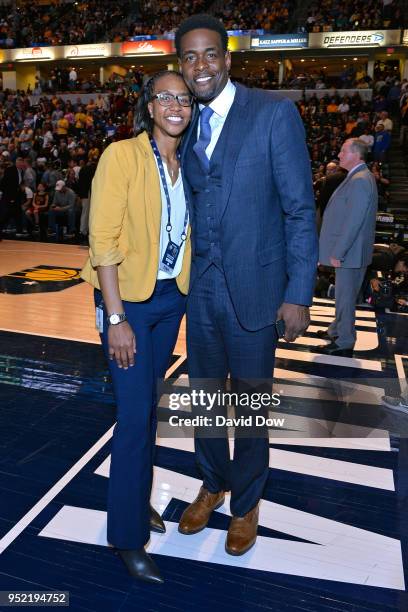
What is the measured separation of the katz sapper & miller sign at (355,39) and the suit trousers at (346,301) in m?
18.3

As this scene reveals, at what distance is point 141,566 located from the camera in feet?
6.53

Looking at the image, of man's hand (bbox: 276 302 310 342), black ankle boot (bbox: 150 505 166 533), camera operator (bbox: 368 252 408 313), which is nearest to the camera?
man's hand (bbox: 276 302 310 342)

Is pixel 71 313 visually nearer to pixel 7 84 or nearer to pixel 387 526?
pixel 387 526

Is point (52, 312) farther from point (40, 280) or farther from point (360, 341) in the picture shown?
point (360, 341)

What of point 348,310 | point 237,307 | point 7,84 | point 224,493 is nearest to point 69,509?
point 224,493

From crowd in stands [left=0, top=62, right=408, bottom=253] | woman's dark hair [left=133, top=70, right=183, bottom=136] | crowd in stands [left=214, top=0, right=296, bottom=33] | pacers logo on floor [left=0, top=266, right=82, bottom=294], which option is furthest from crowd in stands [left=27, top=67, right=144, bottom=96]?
woman's dark hair [left=133, top=70, right=183, bottom=136]

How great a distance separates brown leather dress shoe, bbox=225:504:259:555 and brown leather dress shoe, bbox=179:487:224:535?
14 cm

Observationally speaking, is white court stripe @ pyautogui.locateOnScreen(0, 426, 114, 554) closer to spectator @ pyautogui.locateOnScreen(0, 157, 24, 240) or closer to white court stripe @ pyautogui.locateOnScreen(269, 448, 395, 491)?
white court stripe @ pyautogui.locateOnScreen(269, 448, 395, 491)

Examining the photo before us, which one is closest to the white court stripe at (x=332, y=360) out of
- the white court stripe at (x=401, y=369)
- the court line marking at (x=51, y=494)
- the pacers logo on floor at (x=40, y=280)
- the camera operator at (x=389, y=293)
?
the white court stripe at (x=401, y=369)

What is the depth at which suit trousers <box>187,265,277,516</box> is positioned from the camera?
1988mm

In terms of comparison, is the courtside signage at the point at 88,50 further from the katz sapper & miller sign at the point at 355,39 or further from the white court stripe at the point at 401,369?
the white court stripe at the point at 401,369

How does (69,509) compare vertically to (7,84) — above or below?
below

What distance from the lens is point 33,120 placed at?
17219mm

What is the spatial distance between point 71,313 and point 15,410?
2.22 meters
